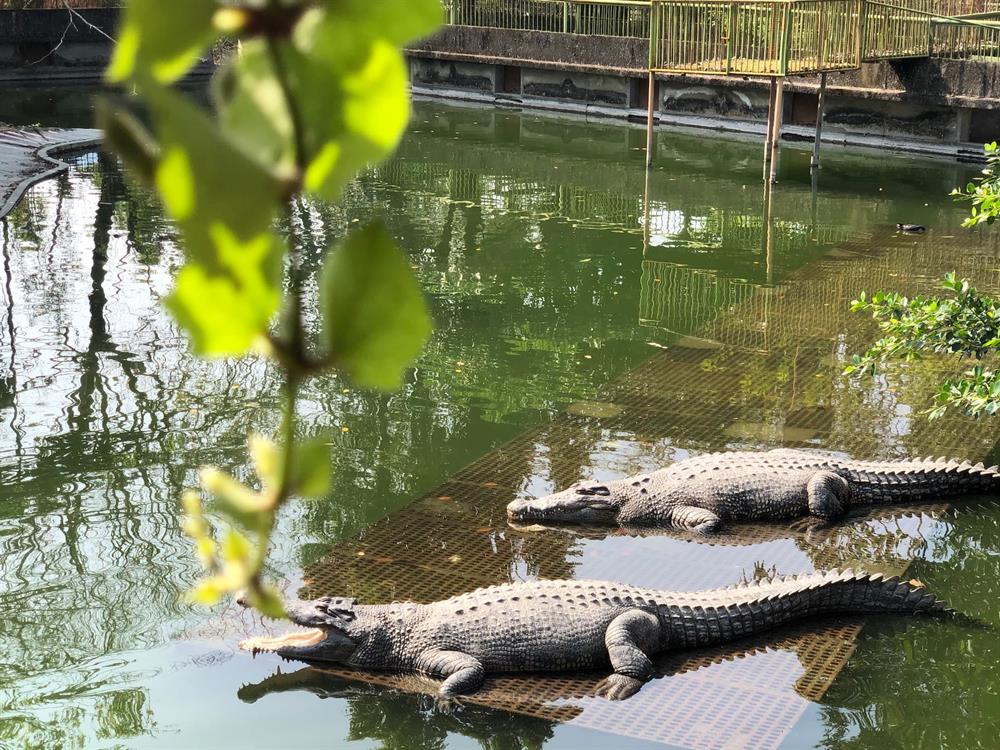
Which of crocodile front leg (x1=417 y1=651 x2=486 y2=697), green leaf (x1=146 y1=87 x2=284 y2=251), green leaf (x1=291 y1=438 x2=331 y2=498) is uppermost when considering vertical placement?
green leaf (x1=146 y1=87 x2=284 y2=251)

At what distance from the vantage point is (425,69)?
18.9m

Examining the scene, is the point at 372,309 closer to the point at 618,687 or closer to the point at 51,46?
the point at 618,687

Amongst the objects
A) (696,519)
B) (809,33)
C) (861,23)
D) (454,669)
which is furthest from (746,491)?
(861,23)

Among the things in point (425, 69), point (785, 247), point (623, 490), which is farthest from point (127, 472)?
point (425, 69)

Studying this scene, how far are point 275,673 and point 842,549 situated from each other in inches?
97.8

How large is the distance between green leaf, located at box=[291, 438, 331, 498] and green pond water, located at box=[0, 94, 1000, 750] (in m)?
3.45

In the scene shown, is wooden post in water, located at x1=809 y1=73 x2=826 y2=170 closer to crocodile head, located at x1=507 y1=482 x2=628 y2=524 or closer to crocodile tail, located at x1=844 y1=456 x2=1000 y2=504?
crocodile tail, located at x1=844 y1=456 x2=1000 y2=504

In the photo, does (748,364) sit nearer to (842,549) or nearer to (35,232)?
(842,549)

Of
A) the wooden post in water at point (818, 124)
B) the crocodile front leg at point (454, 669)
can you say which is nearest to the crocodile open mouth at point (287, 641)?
the crocodile front leg at point (454, 669)

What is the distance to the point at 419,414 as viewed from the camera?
646 centimetres

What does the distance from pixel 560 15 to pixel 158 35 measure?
18221mm

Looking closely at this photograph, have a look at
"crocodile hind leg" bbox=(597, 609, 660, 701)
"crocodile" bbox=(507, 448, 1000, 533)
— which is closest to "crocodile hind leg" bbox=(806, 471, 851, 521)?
"crocodile" bbox=(507, 448, 1000, 533)

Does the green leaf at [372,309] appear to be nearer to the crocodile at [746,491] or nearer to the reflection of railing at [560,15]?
the crocodile at [746,491]

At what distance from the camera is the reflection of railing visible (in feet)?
56.9
